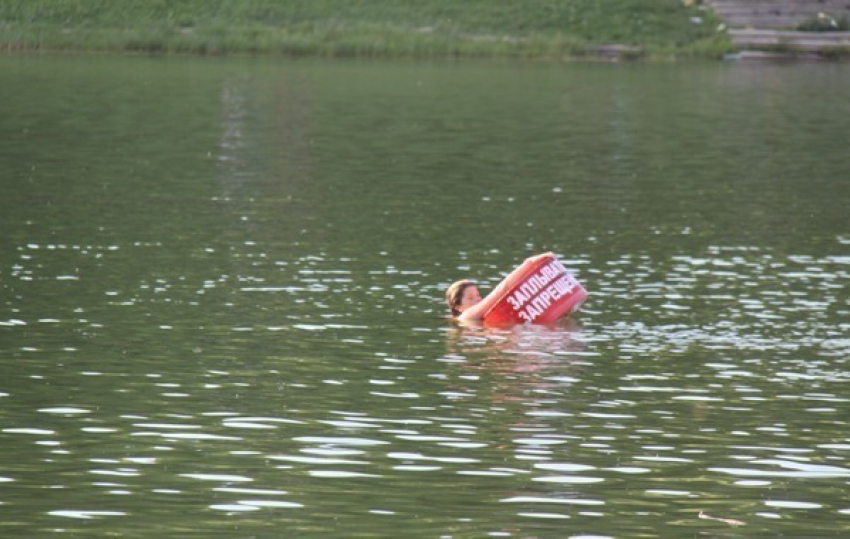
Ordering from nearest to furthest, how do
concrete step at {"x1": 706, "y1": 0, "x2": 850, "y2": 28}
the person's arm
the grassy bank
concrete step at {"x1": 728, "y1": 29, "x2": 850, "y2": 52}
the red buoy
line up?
the person's arm
the red buoy
the grassy bank
concrete step at {"x1": 728, "y1": 29, "x2": 850, "y2": 52}
concrete step at {"x1": 706, "y1": 0, "x2": 850, "y2": 28}

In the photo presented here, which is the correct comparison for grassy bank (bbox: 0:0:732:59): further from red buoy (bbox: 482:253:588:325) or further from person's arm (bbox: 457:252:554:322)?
red buoy (bbox: 482:253:588:325)

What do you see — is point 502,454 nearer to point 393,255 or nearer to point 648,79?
point 393,255

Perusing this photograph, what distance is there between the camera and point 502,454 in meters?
19.1

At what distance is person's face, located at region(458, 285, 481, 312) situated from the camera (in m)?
27.2

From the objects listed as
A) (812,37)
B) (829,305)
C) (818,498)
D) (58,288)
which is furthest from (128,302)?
(812,37)

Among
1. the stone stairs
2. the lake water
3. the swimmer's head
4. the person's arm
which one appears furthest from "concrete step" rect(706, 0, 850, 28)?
the swimmer's head

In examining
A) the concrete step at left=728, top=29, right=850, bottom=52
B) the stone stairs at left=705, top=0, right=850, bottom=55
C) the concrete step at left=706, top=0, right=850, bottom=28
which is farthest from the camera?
the concrete step at left=706, top=0, right=850, bottom=28

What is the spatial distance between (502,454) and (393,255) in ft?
47.9

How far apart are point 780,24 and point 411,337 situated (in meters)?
68.4

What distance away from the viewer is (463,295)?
89.1ft

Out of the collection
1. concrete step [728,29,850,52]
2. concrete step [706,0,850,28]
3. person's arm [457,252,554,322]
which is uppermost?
person's arm [457,252,554,322]

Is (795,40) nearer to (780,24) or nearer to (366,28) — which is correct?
(780,24)

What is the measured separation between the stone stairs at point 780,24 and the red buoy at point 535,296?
63752 millimetres

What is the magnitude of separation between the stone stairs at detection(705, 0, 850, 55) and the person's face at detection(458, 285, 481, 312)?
→ 64.3 metres
